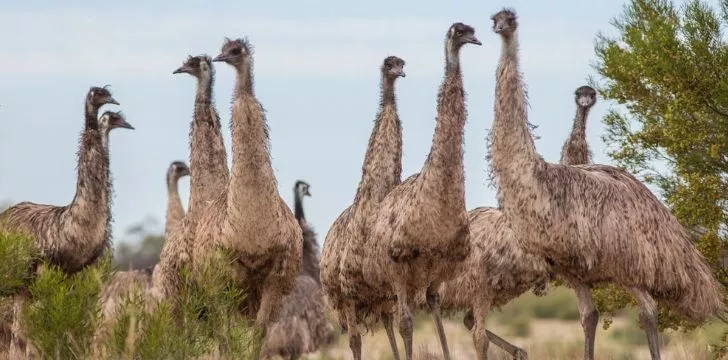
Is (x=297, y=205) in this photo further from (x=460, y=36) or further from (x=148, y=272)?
(x=460, y=36)

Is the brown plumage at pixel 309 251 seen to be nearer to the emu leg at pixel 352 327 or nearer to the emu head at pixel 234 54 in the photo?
the emu leg at pixel 352 327

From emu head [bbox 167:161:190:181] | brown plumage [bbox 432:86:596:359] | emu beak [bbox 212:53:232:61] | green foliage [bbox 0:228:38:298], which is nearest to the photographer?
green foliage [bbox 0:228:38:298]

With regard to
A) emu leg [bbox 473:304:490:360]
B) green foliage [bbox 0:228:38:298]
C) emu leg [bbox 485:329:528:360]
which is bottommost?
emu leg [bbox 485:329:528:360]

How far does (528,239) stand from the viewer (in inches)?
459

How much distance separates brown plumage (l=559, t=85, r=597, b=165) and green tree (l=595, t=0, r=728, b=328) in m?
0.44

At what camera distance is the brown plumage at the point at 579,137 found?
1418 centimetres

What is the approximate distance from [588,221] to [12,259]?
13.8ft

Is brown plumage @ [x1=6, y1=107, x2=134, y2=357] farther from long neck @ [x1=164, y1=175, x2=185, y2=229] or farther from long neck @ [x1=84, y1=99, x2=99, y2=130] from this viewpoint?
long neck @ [x1=164, y1=175, x2=185, y2=229]

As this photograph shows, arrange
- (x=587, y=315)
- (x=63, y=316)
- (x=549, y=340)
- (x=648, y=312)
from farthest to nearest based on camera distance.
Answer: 1. (x=549, y=340)
2. (x=587, y=315)
3. (x=648, y=312)
4. (x=63, y=316)

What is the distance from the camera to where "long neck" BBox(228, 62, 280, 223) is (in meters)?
11.7

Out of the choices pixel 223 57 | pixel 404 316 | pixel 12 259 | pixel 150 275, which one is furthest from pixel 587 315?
pixel 150 275


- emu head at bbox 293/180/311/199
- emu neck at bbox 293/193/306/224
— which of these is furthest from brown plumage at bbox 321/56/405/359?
emu head at bbox 293/180/311/199

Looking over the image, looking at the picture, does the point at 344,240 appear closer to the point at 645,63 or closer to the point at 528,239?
the point at 528,239

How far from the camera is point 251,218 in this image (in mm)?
11719
